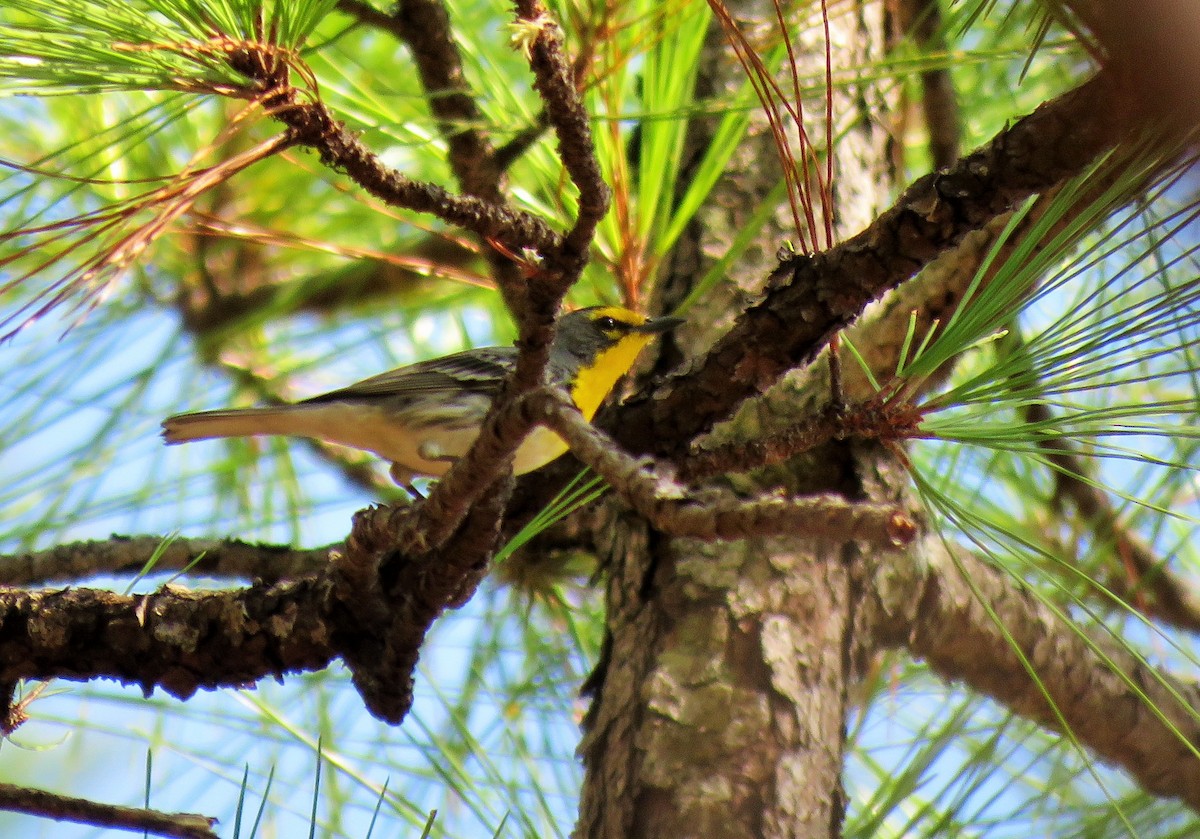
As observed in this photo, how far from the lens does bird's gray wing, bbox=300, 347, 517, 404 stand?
338 centimetres

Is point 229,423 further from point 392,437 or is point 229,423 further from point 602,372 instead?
point 602,372

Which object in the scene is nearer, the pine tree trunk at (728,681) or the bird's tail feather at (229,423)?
the pine tree trunk at (728,681)

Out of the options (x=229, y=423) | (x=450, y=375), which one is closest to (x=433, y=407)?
(x=450, y=375)

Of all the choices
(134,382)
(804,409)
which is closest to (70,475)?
(134,382)

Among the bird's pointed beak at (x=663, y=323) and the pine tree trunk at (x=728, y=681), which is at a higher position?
the bird's pointed beak at (x=663, y=323)

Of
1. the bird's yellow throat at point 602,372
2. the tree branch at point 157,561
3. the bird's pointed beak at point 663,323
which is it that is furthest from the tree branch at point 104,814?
the bird's yellow throat at point 602,372

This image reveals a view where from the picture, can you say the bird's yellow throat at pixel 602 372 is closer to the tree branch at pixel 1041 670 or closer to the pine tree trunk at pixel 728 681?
the pine tree trunk at pixel 728 681

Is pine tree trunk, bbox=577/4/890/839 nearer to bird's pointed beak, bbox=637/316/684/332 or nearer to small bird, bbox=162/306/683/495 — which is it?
bird's pointed beak, bbox=637/316/684/332

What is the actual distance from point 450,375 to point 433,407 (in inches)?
5.8

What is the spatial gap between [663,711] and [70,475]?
202 cm

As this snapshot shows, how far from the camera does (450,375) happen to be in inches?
136

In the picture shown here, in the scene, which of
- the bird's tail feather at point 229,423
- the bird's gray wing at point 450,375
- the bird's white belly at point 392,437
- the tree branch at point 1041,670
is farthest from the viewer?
the bird's gray wing at point 450,375

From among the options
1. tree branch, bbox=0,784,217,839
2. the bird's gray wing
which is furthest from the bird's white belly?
tree branch, bbox=0,784,217,839

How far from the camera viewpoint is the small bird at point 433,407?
2.93 metres
